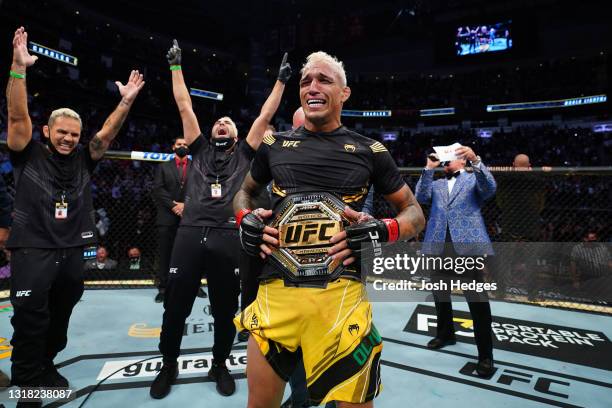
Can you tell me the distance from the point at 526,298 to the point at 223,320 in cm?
440

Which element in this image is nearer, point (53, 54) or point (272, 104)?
point (272, 104)

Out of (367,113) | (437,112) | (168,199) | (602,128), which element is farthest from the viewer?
(367,113)

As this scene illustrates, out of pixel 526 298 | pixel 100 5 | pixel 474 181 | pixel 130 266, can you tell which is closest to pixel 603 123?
pixel 526 298

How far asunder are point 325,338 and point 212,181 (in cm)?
174

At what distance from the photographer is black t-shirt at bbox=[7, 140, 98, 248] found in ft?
7.52

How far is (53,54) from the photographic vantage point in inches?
618

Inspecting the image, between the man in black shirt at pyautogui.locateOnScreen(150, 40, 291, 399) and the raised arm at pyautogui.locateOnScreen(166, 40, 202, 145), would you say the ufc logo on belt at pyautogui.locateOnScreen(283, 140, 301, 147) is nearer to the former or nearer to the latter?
the man in black shirt at pyautogui.locateOnScreen(150, 40, 291, 399)

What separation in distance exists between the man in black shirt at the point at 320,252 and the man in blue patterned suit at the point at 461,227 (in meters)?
1.82

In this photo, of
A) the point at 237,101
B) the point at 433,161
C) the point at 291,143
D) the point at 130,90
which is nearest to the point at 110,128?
the point at 130,90

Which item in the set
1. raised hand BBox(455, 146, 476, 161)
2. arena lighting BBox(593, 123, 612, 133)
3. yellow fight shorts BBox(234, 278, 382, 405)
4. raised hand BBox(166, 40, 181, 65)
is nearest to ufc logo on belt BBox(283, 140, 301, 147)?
yellow fight shorts BBox(234, 278, 382, 405)

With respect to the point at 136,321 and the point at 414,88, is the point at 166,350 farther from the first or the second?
the point at 414,88

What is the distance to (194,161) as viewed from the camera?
2.79 metres

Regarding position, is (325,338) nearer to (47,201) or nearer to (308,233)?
(308,233)

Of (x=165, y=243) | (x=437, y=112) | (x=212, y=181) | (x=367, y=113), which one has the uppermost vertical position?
(x=367, y=113)
